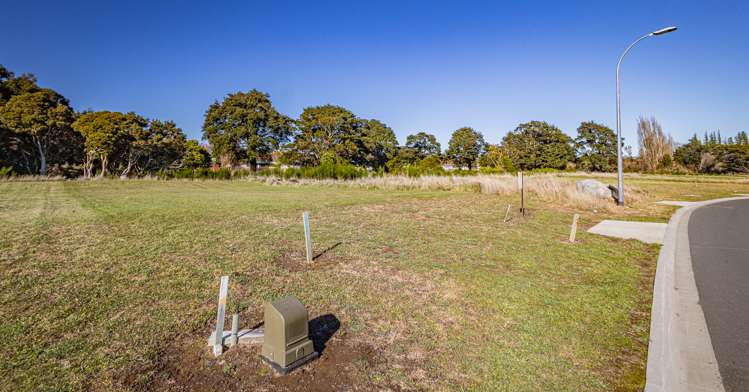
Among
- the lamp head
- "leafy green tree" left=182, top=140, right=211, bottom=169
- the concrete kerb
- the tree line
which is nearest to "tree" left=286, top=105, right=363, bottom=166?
the tree line

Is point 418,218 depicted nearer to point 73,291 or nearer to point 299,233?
point 299,233

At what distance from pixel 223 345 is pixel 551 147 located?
66.5m

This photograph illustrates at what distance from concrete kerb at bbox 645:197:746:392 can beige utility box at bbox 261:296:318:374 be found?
9.56 ft

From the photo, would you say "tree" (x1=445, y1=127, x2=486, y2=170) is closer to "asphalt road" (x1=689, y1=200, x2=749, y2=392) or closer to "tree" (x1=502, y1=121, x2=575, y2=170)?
"tree" (x1=502, y1=121, x2=575, y2=170)

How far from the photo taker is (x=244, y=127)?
43219 millimetres

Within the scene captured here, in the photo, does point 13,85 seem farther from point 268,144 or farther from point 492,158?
point 492,158

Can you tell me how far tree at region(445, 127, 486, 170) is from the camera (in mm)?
57031

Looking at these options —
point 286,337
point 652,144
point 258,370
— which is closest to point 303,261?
point 258,370

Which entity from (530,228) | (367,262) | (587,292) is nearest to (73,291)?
(367,262)

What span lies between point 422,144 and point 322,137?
62.2 ft

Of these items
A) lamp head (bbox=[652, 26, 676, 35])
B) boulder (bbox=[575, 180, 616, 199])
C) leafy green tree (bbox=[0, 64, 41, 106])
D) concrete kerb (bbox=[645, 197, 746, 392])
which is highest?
leafy green tree (bbox=[0, 64, 41, 106])

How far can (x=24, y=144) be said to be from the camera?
28.7 meters

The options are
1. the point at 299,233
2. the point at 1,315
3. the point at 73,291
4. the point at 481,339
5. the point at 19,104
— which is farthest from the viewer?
the point at 19,104

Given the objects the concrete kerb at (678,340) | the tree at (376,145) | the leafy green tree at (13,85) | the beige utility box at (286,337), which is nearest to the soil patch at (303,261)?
the beige utility box at (286,337)
